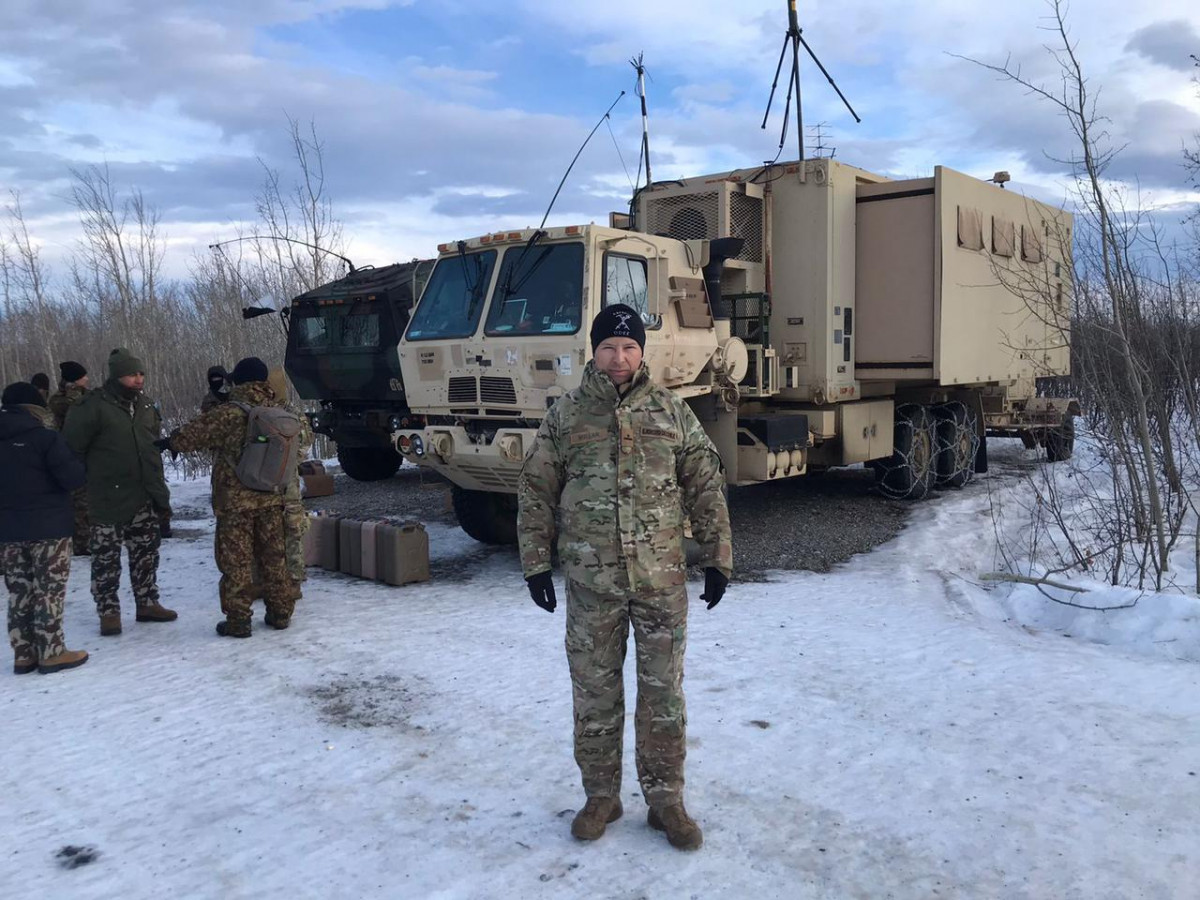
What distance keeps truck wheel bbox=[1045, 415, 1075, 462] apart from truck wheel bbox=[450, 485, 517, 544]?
29.9ft

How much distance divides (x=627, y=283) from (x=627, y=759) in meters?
4.01

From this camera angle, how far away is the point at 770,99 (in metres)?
9.74

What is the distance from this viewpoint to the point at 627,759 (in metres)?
4.16

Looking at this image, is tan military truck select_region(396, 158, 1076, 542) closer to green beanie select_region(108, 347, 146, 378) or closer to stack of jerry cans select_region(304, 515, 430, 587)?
stack of jerry cans select_region(304, 515, 430, 587)

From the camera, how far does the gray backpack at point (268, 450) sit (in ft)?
19.0

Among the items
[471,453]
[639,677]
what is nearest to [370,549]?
[471,453]

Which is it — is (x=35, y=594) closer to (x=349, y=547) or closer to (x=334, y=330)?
(x=349, y=547)

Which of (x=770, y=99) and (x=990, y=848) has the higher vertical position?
(x=770, y=99)

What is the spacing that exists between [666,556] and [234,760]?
7.39ft

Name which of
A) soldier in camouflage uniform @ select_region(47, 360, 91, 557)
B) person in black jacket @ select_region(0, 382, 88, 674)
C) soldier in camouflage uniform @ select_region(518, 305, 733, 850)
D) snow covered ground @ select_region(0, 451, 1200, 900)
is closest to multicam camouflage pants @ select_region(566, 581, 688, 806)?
soldier in camouflage uniform @ select_region(518, 305, 733, 850)

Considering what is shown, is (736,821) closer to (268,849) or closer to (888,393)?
(268,849)

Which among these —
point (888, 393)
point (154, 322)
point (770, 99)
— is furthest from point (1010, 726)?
point (154, 322)

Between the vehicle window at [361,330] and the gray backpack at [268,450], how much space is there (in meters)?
6.34

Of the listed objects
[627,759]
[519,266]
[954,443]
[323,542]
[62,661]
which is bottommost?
[627,759]
